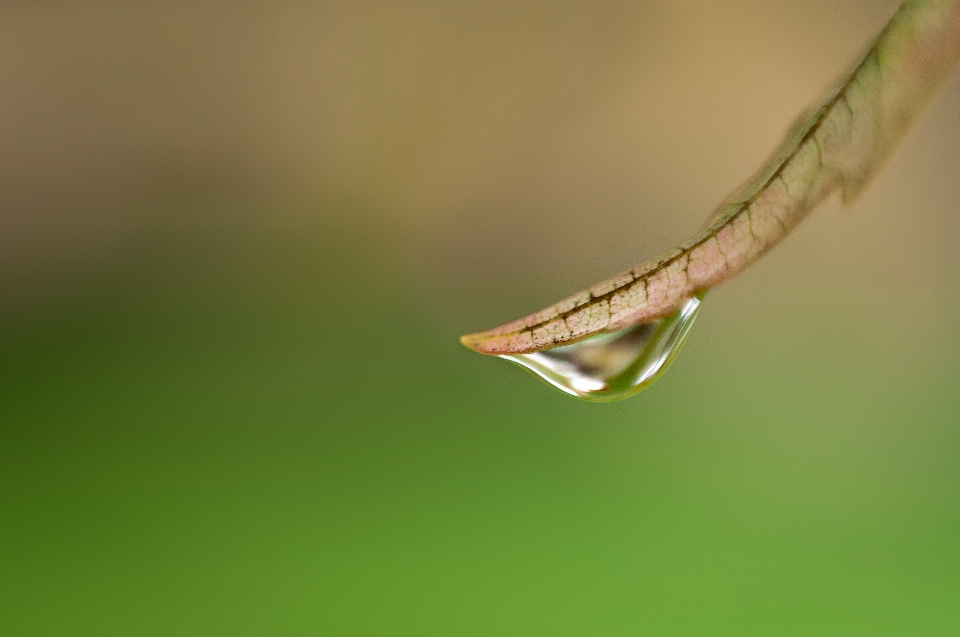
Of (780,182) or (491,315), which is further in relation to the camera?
(491,315)

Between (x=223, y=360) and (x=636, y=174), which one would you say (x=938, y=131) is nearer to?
(x=636, y=174)

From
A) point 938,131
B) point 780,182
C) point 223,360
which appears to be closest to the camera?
point 780,182

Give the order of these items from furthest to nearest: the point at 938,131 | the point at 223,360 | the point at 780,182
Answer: the point at 223,360 < the point at 938,131 < the point at 780,182

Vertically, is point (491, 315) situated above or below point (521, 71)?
below

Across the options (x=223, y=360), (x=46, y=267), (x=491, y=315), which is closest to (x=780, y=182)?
(x=491, y=315)
